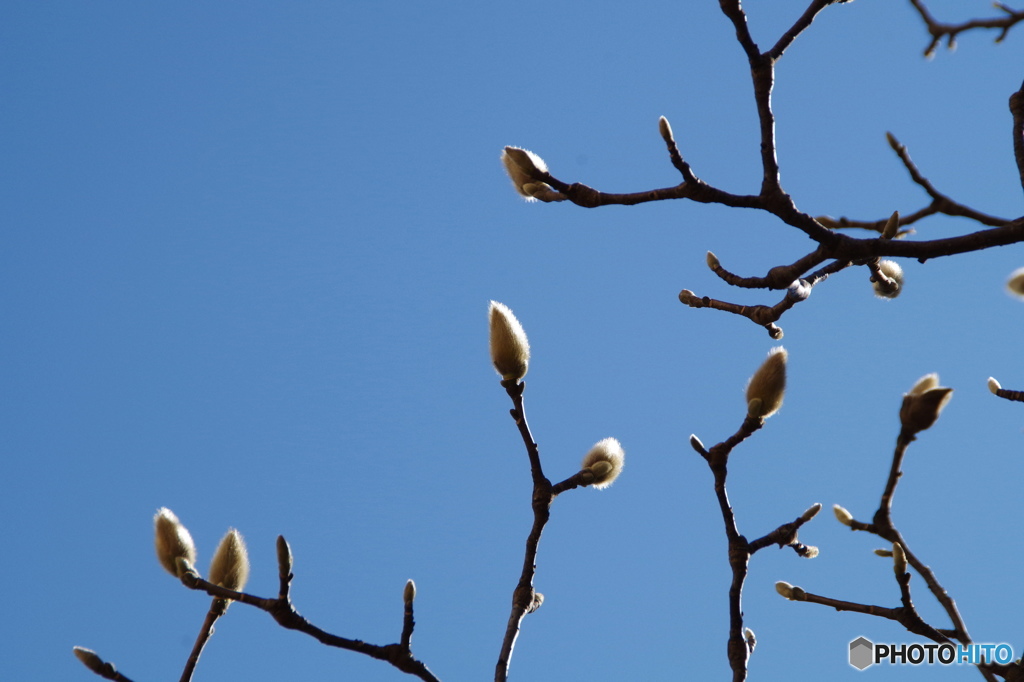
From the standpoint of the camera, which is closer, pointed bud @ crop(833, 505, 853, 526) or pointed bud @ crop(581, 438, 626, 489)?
pointed bud @ crop(833, 505, 853, 526)

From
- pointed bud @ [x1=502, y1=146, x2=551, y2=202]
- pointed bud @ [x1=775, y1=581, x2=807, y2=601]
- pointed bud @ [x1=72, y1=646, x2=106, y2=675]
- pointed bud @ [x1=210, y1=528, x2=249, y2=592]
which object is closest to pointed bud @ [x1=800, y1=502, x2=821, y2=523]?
pointed bud @ [x1=775, y1=581, x2=807, y2=601]

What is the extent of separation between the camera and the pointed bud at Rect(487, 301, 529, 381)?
2441 millimetres

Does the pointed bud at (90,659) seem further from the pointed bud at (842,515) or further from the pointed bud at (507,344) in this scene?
the pointed bud at (842,515)

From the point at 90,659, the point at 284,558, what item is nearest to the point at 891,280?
the point at 284,558

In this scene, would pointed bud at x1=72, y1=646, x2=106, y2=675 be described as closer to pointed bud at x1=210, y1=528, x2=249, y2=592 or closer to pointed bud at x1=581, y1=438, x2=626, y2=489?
pointed bud at x1=210, y1=528, x2=249, y2=592

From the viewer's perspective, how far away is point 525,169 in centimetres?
244

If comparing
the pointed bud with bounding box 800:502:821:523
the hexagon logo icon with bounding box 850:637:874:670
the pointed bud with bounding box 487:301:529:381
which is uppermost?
the pointed bud with bounding box 487:301:529:381

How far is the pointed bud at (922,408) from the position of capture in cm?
175

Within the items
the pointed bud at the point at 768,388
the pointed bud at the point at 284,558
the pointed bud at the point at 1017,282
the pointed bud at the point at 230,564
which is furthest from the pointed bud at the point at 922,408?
the pointed bud at the point at 230,564

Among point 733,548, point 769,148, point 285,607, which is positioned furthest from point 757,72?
point 285,607

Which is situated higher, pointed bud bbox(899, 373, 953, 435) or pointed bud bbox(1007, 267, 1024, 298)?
pointed bud bbox(1007, 267, 1024, 298)

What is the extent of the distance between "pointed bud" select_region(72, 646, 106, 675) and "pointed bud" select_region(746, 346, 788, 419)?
157cm

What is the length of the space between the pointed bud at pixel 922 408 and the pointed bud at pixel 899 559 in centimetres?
23

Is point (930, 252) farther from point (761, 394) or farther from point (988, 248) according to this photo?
point (761, 394)
